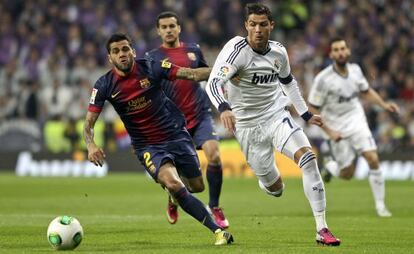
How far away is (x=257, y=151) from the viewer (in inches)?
446

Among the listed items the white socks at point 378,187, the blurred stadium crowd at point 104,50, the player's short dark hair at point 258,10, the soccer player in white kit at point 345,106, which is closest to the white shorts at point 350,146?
the soccer player in white kit at point 345,106

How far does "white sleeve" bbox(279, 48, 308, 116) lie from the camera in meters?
10.9

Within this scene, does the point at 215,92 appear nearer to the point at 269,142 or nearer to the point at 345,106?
the point at 269,142

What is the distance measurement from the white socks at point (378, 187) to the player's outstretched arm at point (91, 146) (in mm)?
6052

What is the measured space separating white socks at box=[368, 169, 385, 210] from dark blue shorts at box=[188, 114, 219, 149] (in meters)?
3.16

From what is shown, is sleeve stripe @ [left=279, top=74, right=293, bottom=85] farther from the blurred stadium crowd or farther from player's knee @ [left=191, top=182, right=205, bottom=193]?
the blurred stadium crowd

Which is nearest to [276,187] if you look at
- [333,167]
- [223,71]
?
[223,71]

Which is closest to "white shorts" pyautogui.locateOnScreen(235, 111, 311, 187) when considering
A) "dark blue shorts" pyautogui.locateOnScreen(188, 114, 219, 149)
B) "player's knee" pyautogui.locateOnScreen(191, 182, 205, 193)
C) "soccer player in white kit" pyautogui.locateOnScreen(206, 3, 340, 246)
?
"soccer player in white kit" pyautogui.locateOnScreen(206, 3, 340, 246)

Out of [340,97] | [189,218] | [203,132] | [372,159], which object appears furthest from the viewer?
[340,97]

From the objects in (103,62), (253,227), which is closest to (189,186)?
(253,227)

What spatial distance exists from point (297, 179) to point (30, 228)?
1212 centimetres

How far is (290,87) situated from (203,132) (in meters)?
2.52

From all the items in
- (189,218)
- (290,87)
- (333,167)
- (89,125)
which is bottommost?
(189,218)

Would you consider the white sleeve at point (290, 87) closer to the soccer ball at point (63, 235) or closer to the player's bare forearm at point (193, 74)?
the player's bare forearm at point (193, 74)
